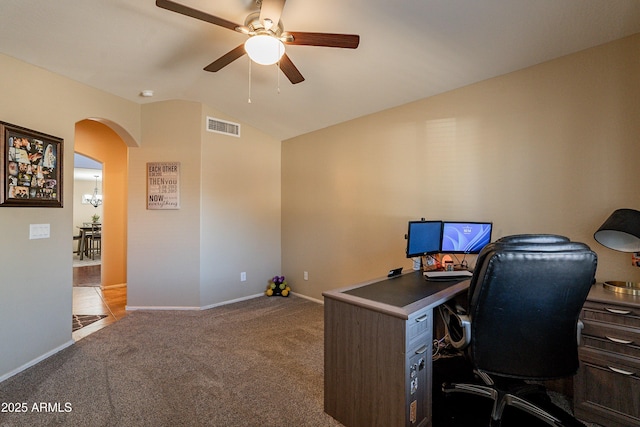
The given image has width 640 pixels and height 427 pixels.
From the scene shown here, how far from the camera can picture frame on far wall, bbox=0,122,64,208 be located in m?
2.24

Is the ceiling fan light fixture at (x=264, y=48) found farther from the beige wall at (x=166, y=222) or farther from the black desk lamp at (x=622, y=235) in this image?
the black desk lamp at (x=622, y=235)

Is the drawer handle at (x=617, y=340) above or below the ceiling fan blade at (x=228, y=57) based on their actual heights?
below

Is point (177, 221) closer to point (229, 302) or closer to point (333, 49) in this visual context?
point (229, 302)

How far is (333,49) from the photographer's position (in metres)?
2.43

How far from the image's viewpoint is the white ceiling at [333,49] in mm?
1911

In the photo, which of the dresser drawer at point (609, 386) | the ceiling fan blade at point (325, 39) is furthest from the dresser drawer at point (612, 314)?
the ceiling fan blade at point (325, 39)

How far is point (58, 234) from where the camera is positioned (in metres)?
2.68

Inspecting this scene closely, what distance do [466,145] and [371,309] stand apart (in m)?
1.96

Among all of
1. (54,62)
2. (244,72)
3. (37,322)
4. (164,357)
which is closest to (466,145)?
(244,72)

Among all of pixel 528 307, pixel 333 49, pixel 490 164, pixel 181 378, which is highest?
pixel 333 49

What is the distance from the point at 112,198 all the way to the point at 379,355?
16.6 feet

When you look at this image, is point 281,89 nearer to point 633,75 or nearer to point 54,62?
point 54,62

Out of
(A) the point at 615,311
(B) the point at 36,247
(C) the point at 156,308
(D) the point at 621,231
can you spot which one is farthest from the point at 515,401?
(C) the point at 156,308

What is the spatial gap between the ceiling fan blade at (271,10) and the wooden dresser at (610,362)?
8.39ft
